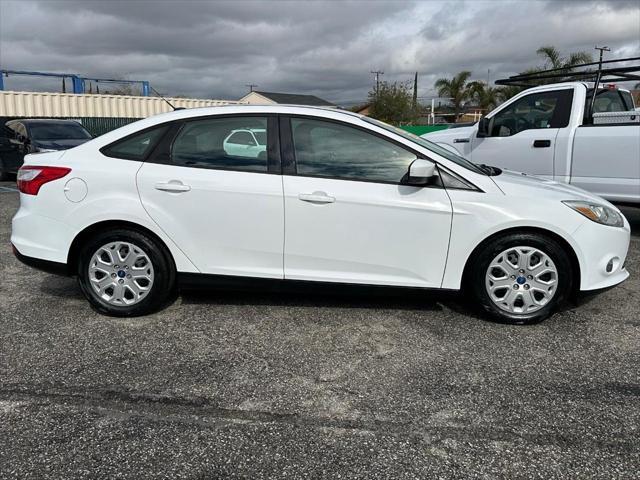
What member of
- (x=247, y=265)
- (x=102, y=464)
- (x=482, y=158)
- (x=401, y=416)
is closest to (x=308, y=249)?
(x=247, y=265)

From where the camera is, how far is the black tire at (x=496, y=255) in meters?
3.76

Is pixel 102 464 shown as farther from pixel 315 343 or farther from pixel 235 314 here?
pixel 235 314

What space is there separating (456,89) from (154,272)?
3878 cm

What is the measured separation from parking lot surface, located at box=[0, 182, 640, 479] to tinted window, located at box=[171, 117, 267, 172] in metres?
1.17

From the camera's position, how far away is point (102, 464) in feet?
7.69

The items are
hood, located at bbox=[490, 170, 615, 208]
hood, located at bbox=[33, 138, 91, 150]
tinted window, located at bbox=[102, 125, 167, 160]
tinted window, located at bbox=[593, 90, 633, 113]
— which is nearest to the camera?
hood, located at bbox=[490, 170, 615, 208]

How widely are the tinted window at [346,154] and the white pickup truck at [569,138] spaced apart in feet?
12.7

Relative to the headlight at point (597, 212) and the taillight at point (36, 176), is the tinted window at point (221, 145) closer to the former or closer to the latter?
the taillight at point (36, 176)

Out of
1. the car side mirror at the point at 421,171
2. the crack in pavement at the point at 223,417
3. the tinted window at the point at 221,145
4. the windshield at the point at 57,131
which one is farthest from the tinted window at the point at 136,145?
the windshield at the point at 57,131

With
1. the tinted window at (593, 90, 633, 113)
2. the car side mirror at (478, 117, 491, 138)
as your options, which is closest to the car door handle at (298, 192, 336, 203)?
the car side mirror at (478, 117, 491, 138)

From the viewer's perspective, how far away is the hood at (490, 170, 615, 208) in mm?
3820

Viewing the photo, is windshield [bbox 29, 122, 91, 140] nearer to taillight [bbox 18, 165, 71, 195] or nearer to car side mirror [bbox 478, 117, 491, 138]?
taillight [bbox 18, 165, 71, 195]

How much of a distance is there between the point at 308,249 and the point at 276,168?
0.63 m

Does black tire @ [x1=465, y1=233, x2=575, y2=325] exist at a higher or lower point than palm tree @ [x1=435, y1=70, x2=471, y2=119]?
lower
